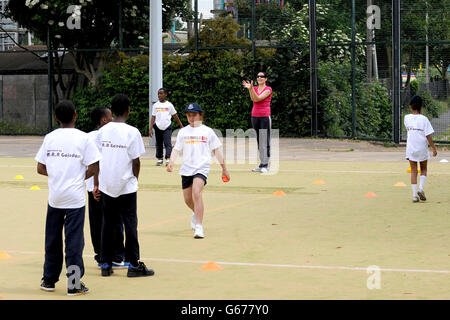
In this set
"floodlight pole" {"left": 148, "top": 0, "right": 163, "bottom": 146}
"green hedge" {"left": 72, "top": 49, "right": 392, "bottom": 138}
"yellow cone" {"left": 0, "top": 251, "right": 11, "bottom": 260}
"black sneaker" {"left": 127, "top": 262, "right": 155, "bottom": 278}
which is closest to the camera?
"black sneaker" {"left": 127, "top": 262, "right": 155, "bottom": 278}

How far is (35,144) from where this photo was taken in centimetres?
2756

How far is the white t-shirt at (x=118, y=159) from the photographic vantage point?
8477 mm

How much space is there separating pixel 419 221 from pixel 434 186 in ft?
14.2

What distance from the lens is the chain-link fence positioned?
2577 centimetres

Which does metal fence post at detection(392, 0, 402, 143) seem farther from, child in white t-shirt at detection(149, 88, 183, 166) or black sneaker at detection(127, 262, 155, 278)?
black sneaker at detection(127, 262, 155, 278)

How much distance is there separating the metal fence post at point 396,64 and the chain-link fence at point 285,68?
6 cm

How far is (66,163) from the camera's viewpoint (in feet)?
25.0

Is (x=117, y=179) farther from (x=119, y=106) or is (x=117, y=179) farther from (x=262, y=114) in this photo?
(x=262, y=114)

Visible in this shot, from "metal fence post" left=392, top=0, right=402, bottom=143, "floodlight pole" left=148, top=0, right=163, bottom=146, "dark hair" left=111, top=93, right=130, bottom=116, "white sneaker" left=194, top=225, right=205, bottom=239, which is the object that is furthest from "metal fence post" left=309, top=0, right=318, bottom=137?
"dark hair" left=111, top=93, right=130, bottom=116

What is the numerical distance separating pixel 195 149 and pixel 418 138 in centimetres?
448

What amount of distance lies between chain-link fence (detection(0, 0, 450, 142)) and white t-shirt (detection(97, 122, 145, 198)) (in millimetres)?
17336

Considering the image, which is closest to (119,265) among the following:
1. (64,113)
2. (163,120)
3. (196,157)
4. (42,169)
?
(42,169)

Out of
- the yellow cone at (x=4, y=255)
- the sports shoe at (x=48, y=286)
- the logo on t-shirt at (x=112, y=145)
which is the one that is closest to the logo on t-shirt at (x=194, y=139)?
the logo on t-shirt at (x=112, y=145)
